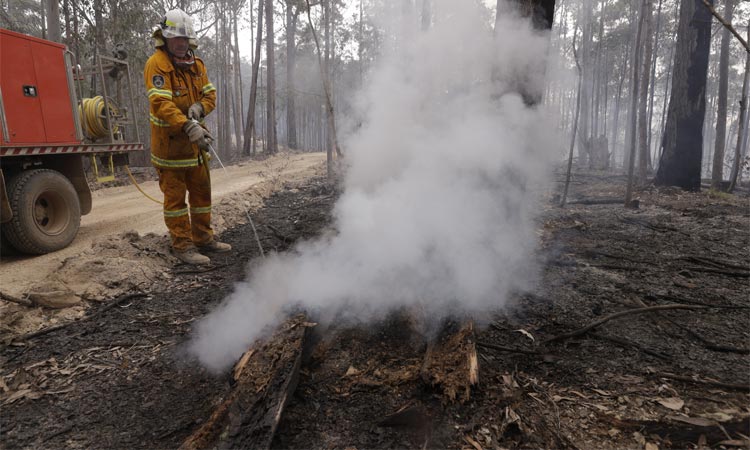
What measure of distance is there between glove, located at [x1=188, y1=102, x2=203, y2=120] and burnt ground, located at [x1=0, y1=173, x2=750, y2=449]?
193 centimetres

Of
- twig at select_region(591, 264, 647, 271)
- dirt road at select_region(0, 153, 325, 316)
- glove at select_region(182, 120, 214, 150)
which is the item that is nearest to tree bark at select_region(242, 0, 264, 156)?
dirt road at select_region(0, 153, 325, 316)

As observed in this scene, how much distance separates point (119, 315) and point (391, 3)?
2325cm

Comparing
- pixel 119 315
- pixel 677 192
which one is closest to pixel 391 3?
pixel 677 192

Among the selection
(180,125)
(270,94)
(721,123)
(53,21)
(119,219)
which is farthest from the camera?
(270,94)

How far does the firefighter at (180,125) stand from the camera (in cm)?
433

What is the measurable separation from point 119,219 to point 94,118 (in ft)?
5.73

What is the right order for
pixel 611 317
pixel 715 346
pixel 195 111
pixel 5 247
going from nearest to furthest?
pixel 715 346, pixel 611 317, pixel 195 111, pixel 5 247

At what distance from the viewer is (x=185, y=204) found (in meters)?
4.88

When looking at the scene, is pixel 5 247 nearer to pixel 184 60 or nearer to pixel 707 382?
pixel 184 60

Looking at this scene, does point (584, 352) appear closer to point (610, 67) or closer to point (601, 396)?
point (601, 396)

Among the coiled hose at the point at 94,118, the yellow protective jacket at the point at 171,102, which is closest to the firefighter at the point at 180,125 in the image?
the yellow protective jacket at the point at 171,102

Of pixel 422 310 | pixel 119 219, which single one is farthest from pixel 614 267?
pixel 119 219

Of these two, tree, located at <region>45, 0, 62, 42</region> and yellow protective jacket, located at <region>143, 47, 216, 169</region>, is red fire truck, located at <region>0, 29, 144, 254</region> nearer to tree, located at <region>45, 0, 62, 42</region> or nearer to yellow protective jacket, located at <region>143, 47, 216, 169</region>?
yellow protective jacket, located at <region>143, 47, 216, 169</region>

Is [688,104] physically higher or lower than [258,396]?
higher
